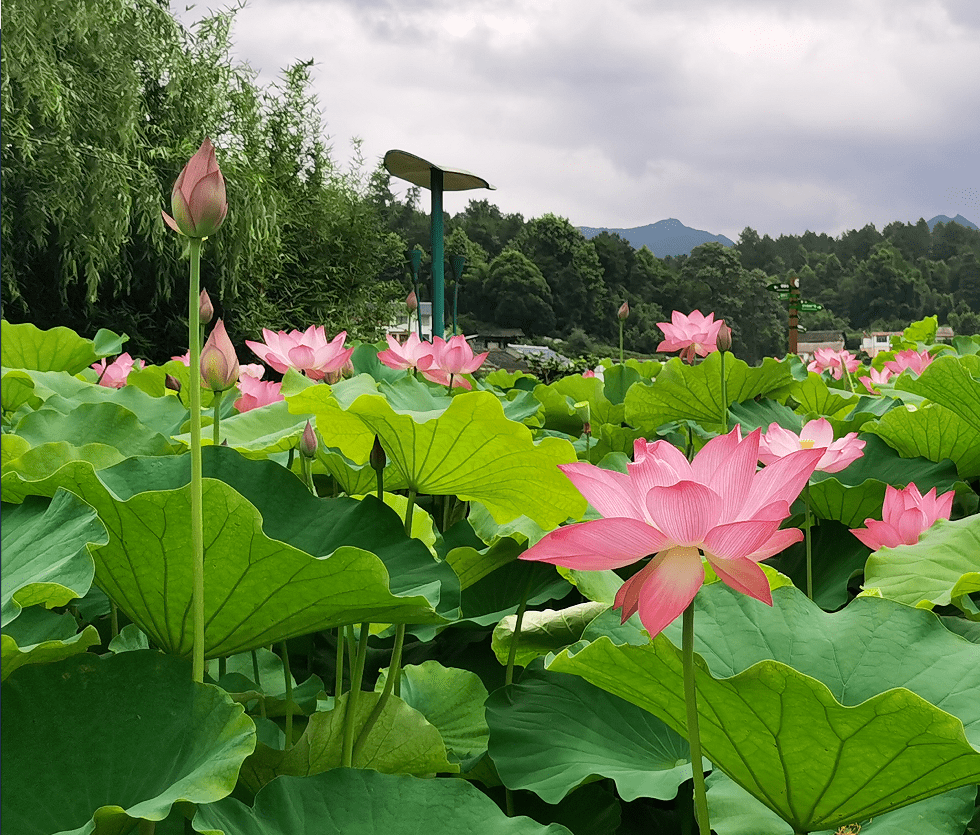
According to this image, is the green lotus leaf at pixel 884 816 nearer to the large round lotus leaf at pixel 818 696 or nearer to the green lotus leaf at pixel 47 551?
the large round lotus leaf at pixel 818 696

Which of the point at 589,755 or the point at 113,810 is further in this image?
the point at 589,755

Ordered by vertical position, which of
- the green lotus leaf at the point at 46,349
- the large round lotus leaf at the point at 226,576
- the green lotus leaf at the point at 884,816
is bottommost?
the green lotus leaf at the point at 884,816

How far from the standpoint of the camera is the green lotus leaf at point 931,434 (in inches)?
45.8

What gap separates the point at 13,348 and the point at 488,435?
4.14 feet

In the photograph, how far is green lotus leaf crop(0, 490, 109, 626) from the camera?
1.49 feet

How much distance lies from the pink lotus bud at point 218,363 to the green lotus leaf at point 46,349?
98 centimetres

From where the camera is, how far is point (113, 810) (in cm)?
40

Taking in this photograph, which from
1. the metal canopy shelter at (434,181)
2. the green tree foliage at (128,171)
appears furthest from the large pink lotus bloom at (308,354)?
the green tree foliage at (128,171)

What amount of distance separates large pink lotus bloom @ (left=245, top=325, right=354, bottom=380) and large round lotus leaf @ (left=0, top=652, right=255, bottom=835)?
0.57m

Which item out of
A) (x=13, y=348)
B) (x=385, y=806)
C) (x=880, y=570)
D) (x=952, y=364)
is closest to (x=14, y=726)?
(x=385, y=806)

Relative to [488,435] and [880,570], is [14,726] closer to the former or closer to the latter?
[488,435]

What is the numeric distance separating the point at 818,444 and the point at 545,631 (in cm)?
41

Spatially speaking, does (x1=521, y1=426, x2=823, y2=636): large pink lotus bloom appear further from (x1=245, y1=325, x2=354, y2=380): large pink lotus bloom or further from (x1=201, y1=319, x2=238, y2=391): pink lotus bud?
(x1=245, y1=325, x2=354, y2=380): large pink lotus bloom

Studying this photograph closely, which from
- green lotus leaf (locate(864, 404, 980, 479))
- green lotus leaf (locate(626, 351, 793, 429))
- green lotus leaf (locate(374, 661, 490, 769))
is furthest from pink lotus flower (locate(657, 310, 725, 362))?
green lotus leaf (locate(374, 661, 490, 769))
